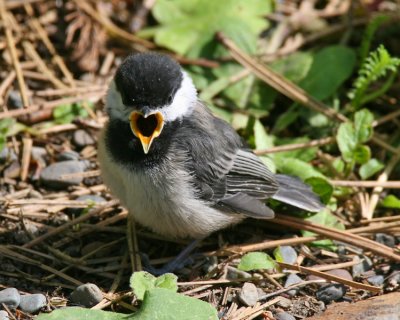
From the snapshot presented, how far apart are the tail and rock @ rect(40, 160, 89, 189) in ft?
2.97

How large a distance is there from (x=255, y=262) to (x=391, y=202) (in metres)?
0.80

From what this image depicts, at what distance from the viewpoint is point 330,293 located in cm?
255

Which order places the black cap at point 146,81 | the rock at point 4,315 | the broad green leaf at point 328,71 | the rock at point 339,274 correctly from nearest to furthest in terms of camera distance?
the rock at point 4,315 < the black cap at point 146,81 < the rock at point 339,274 < the broad green leaf at point 328,71

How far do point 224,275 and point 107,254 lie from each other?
1.64ft

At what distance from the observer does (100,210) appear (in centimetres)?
291

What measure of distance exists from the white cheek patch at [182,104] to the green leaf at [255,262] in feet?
1.96

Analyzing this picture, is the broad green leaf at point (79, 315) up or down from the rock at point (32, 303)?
up

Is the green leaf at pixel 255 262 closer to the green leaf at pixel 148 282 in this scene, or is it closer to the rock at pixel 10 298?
the green leaf at pixel 148 282

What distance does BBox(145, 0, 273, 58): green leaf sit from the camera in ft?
11.9

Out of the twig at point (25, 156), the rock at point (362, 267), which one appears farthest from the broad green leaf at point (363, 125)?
the twig at point (25, 156)

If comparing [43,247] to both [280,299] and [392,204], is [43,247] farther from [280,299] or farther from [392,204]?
[392,204]

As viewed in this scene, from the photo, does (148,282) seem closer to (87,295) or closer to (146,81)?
(87,295)

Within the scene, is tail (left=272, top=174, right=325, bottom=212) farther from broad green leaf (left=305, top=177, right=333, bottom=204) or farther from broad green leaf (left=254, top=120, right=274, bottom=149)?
broad green leaf (left=254, top=120, right=274, bottom=149)

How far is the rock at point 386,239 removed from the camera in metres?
2.83
